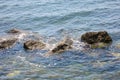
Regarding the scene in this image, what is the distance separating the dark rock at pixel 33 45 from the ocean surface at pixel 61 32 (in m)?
0.48

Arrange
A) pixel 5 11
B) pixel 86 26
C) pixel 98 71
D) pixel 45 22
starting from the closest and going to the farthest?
pixel 98 71 → pixel 86 26 → pixel 45 22 → pixel 5 11

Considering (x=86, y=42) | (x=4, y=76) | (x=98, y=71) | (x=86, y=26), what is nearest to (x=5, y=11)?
(x=86, y=26)

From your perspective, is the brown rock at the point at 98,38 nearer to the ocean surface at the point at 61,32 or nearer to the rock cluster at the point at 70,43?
the rock cluster at the point at 70,43

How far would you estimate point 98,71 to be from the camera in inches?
738

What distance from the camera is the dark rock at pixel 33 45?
23312 millimetres

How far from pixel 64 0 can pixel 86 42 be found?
12.9m

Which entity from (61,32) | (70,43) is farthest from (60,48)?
(61,32)

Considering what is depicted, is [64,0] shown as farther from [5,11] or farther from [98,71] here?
[98,71]

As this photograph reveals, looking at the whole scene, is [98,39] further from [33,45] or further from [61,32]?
[33,45]

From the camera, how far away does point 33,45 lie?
23.5 m

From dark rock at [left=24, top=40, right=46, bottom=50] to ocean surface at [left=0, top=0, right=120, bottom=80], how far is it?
1.58 feet

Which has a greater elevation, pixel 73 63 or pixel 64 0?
pixel 64 0

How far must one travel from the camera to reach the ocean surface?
19.0m

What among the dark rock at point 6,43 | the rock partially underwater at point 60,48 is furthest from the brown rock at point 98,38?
the dark rock at point 6,43
